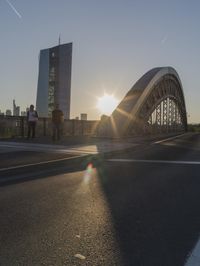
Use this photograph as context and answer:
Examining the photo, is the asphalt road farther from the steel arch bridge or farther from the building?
the building

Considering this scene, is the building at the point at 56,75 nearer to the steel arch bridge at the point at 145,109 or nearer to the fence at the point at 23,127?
the steel arch bridge at the point at 145,109

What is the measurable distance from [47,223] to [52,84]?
2082 inches

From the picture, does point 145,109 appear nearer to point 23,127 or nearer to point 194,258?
point 23,127

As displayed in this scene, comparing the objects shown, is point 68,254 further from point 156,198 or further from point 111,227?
point 156,198

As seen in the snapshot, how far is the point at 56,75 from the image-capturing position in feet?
178

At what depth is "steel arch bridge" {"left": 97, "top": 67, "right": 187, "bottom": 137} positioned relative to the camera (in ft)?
77.4

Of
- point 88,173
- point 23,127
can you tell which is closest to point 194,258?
point 88,173

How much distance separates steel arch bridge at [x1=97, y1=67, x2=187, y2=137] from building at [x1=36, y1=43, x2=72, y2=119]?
58.5ft

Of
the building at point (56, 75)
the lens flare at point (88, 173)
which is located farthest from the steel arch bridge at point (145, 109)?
the building at point (56, 75)

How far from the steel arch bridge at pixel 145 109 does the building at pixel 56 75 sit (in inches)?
702

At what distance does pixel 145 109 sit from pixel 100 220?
25.9 meters

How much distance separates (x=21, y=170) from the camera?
794 centimetres

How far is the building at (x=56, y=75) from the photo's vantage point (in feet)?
177

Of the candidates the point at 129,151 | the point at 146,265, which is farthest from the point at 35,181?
the point at 129,151
